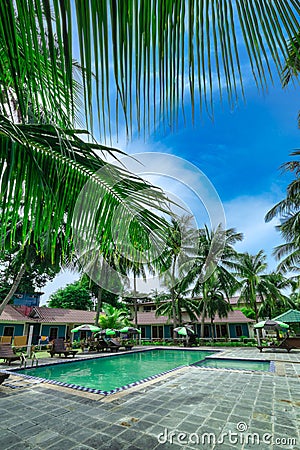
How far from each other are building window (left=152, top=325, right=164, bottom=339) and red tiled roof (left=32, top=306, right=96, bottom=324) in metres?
7.28

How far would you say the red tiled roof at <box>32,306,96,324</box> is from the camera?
21.5 meters

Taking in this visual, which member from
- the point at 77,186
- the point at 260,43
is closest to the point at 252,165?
the point at 77,186

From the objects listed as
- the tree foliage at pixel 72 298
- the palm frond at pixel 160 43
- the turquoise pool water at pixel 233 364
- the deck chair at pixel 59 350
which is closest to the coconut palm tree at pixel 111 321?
the deck chair at pixel 59 350

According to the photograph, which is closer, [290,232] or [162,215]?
[162,215]

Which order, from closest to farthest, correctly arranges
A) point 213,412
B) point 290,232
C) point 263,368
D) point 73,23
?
point 73,23
point 213,412
point 263,368
point 290,232

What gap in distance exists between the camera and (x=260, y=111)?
148 cm

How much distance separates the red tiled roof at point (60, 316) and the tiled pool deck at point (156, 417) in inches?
603

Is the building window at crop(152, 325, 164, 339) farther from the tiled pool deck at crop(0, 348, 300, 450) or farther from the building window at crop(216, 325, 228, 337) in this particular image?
the tiled pool deck at crop(0, 348, 300, 450)

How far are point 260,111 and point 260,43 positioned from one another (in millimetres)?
846

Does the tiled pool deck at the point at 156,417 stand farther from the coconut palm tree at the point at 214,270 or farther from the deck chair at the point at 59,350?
the coconut palm tree at the point at 214,270

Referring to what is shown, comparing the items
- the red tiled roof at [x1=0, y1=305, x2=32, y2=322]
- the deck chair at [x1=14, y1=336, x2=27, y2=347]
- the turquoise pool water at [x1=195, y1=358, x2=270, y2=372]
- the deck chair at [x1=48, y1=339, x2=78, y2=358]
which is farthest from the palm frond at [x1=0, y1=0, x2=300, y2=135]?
the red tiled roof at [x1=0, y1=305, x2=32, y2=322]

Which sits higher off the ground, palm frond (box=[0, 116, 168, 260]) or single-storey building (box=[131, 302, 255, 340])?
palm frond (box=[0, 116, 168, 260])

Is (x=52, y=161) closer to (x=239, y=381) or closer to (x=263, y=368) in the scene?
(x=239, y=381)

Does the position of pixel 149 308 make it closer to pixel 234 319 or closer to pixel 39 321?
pixel 234 319
